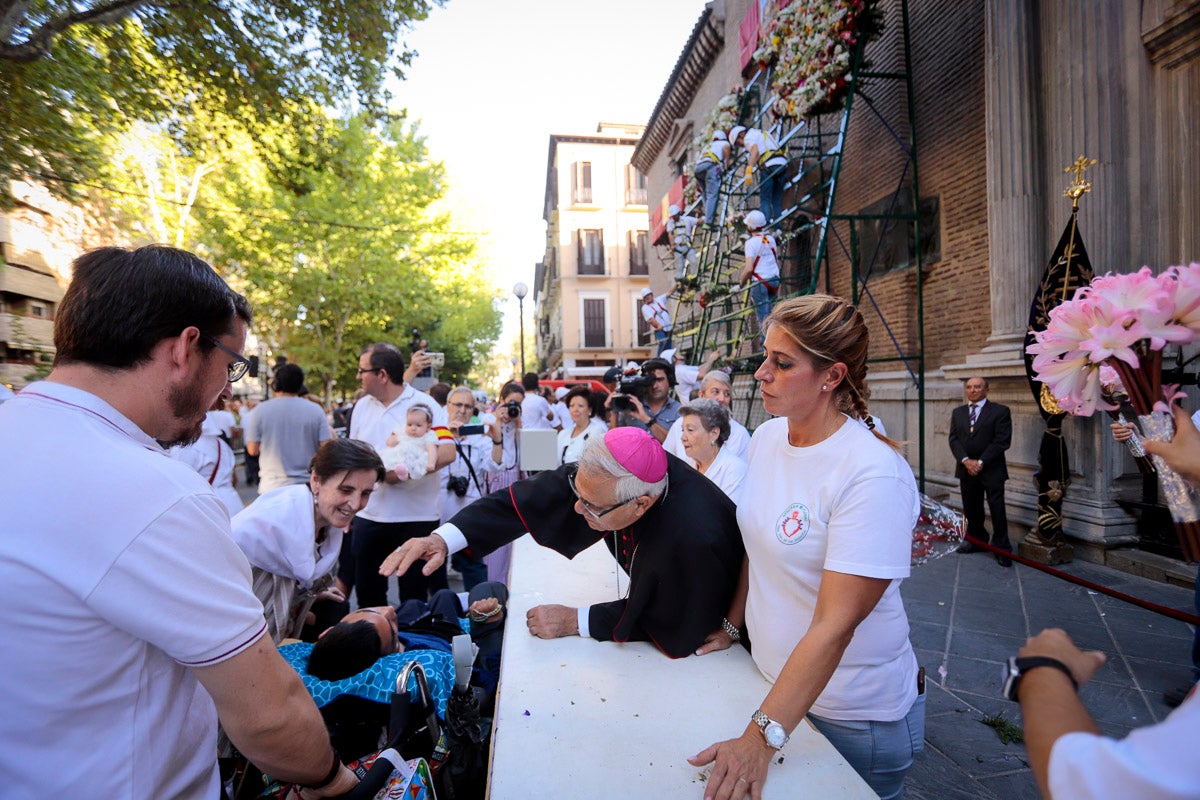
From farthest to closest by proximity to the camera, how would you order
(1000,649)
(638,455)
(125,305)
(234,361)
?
(1000,649), (638,455), (234,361), (125,305)

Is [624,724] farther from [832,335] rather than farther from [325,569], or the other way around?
[325,569]

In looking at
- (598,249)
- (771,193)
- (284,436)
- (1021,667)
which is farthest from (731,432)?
(598,249)

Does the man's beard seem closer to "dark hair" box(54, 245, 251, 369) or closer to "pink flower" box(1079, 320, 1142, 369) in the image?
"dark hair" box(54, 245, 251, 369)

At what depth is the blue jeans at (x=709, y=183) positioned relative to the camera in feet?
37.6

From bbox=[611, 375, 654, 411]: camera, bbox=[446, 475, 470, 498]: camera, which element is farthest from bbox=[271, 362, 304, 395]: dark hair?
bbox=[611, 375, 654, 411]: camera

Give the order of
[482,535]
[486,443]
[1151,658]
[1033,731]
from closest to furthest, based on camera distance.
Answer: [1033,731] → [482,535] → [1151,658] → [486,443]

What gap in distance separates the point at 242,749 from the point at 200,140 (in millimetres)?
8280

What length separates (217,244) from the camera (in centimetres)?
1694

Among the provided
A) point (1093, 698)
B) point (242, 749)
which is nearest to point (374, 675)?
point (242, 749)

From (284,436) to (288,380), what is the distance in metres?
0.50

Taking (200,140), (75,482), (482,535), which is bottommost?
(482,535)

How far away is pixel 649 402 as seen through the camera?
566 cm

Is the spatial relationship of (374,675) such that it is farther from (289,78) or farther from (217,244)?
(217,244)

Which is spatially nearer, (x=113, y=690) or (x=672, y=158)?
(x=113, y=690)
